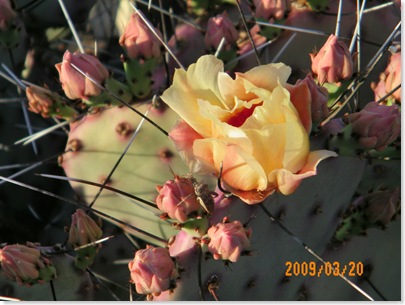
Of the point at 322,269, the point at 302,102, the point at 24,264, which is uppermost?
the point at 302,102

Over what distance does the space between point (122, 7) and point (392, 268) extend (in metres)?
0.75

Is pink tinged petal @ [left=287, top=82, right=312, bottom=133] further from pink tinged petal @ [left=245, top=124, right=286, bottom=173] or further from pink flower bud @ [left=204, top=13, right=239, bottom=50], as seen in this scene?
pink flower bud @ [left=204, top=13, right=239, bottom=50]

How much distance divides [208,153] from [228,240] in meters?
0.12

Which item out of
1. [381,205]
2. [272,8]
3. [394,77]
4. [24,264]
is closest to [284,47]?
[272,8]

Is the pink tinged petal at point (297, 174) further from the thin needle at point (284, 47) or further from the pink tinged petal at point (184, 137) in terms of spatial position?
the thin needle at point (284, 47)

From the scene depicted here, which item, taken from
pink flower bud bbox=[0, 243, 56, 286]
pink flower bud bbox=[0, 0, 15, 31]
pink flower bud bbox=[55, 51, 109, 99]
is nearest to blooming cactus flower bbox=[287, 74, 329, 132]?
pink flower bud bbox=[55, 51, 109, 99]

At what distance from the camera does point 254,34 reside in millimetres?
1428

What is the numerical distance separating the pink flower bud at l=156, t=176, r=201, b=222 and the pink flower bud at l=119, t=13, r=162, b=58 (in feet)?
0.97

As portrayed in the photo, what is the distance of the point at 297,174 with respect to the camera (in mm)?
1025

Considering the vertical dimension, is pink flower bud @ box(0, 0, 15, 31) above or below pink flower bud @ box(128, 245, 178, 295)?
above

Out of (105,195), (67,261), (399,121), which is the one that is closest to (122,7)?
(105,195)

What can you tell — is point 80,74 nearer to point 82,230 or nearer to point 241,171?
point 82,230

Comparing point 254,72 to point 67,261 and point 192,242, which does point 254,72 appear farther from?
point 67,261

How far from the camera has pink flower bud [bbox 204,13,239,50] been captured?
1333 millimetres
